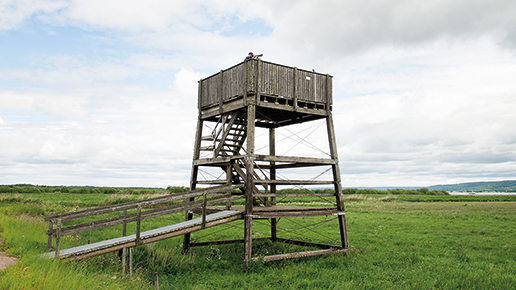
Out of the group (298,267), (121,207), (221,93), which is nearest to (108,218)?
(121,207)

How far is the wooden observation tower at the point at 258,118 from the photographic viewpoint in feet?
47.1

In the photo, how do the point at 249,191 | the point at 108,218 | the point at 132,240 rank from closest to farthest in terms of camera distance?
the point at 108,218, the point at 132,240, the point at 249,191

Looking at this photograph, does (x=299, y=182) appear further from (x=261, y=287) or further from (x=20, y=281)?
(x=20, y=281)

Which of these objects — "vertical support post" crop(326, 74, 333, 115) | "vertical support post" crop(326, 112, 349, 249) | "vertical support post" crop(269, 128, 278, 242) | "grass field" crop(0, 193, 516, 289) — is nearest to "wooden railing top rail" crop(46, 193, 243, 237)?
"grass field" crop(0, 193, 516, 289)

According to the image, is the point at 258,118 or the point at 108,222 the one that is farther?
the point at 258,118

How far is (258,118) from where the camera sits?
1761cm

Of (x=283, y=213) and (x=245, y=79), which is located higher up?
(x=245, y=79)

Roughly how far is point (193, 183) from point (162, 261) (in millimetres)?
4417

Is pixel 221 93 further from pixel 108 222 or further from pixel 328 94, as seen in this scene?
pixel 108 222

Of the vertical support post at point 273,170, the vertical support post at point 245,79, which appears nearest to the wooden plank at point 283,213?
the vertical support post at point 273,170

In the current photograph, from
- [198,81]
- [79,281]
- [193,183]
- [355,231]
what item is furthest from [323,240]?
[79,281]

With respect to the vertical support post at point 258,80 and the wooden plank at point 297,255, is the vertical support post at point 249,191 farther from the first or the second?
the wooden plank at point 297,255

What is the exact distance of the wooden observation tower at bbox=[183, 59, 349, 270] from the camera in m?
14.4

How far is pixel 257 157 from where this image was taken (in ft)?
46.9
